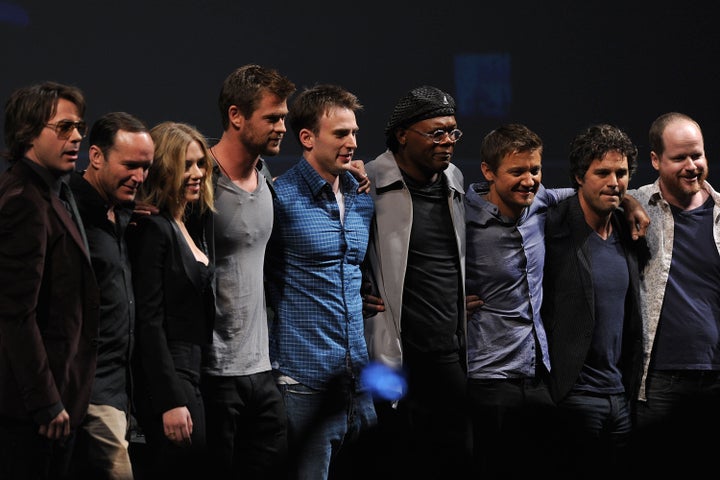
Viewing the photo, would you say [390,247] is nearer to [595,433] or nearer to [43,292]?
[595,433]

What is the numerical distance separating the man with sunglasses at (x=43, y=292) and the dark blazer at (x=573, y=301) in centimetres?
158

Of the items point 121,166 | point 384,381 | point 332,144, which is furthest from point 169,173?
point 384,381

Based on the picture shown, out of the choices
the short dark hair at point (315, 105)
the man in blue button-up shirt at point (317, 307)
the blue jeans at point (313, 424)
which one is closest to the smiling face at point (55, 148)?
the man in blue button-up shirt at point (317, 307)

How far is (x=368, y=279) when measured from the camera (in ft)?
11.2

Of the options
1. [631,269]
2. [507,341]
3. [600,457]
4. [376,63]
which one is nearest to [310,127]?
[507,341]

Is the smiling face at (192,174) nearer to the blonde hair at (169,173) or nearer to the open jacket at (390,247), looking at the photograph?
the blonde hair at (169,173)

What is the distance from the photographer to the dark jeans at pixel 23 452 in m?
2.50

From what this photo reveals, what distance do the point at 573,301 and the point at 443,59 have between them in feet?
6.62

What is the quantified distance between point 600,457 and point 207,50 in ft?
8.09

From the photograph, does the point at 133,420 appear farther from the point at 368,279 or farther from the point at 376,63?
the point at 376,63

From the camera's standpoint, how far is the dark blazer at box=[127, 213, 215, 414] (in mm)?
2791

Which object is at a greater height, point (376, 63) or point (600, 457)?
point (376, 63)

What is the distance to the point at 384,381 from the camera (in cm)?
331

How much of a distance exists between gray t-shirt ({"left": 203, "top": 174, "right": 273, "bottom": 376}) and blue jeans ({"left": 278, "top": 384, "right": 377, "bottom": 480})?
19 centimetres
